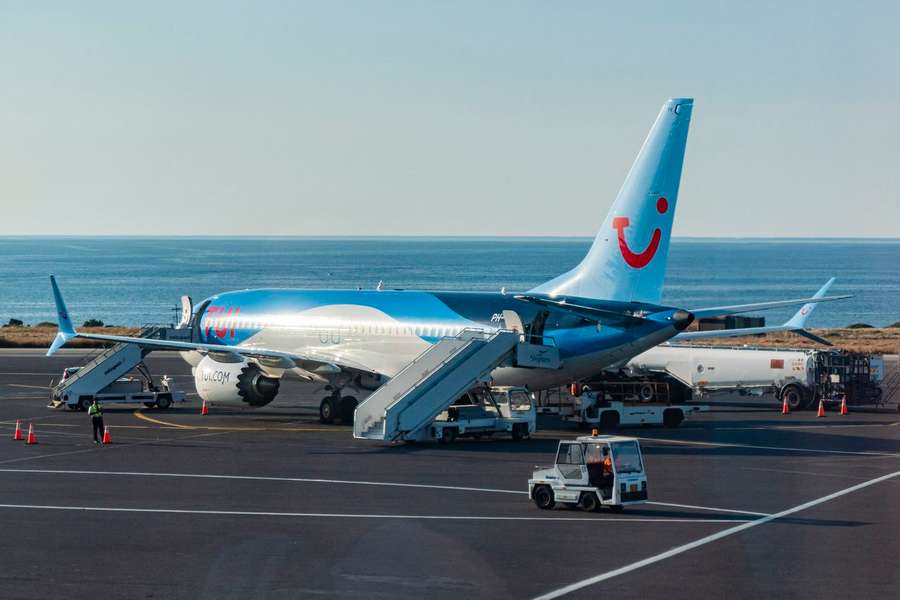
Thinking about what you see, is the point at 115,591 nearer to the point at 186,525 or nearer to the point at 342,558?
the point at 342,558

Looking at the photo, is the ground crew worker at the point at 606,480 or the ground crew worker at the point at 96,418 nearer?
the ground crew worker at the point at 606,480

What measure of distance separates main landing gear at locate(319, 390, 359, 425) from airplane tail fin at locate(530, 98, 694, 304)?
12120mm

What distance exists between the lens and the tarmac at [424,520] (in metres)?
24.0

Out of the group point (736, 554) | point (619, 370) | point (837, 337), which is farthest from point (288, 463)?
point (837, 337)

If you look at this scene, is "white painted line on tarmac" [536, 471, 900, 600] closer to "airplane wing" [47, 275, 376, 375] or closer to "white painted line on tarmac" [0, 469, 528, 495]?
"white painted line on tarmac" [0, 469, 528, 495]

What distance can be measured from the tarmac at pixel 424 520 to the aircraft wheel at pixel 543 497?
1.03 ft

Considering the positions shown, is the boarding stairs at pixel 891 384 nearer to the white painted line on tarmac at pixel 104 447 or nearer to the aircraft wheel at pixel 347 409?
the aircraft wheel at pixel 347 409

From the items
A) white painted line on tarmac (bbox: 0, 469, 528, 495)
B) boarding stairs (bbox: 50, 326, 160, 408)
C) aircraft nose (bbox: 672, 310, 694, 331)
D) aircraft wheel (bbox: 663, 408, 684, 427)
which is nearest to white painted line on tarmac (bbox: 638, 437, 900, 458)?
aircraft nose (bbox: 672, 310, 694, 331)

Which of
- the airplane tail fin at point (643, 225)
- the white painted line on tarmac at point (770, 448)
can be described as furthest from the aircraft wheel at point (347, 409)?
the white painted line on tarmac at point (770, 448)

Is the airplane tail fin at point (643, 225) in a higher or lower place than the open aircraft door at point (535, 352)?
higher

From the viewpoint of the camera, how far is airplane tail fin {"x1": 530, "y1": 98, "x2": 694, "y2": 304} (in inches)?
1831

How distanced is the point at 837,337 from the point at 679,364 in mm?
51453

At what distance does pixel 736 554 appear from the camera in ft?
87.8

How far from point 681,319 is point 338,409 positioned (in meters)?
16.1
